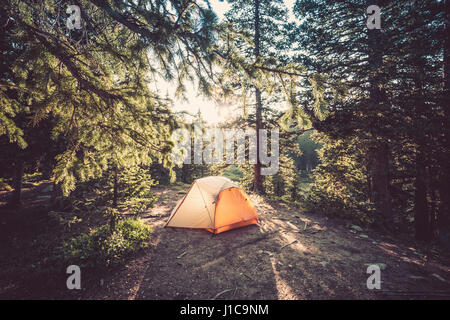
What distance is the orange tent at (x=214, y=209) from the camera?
254 inches

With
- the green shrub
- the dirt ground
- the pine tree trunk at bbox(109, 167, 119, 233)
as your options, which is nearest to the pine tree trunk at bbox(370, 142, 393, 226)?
the dirt ground

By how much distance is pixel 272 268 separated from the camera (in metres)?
4.46

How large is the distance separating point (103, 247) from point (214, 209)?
11.3 feet

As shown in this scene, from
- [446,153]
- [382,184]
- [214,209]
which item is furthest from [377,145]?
[214,209]

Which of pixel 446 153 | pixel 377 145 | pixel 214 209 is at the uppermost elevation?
pixel 377 145

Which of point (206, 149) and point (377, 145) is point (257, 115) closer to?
point (206, 149)

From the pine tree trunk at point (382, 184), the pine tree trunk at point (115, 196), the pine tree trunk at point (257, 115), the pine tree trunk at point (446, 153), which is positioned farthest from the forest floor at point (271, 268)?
the pine tree trunk at point (257, 115)

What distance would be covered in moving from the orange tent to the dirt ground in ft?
1.03

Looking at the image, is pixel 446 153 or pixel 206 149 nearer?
pixel 446 153

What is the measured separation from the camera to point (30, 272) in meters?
4.24

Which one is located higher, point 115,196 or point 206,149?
point 206,149
